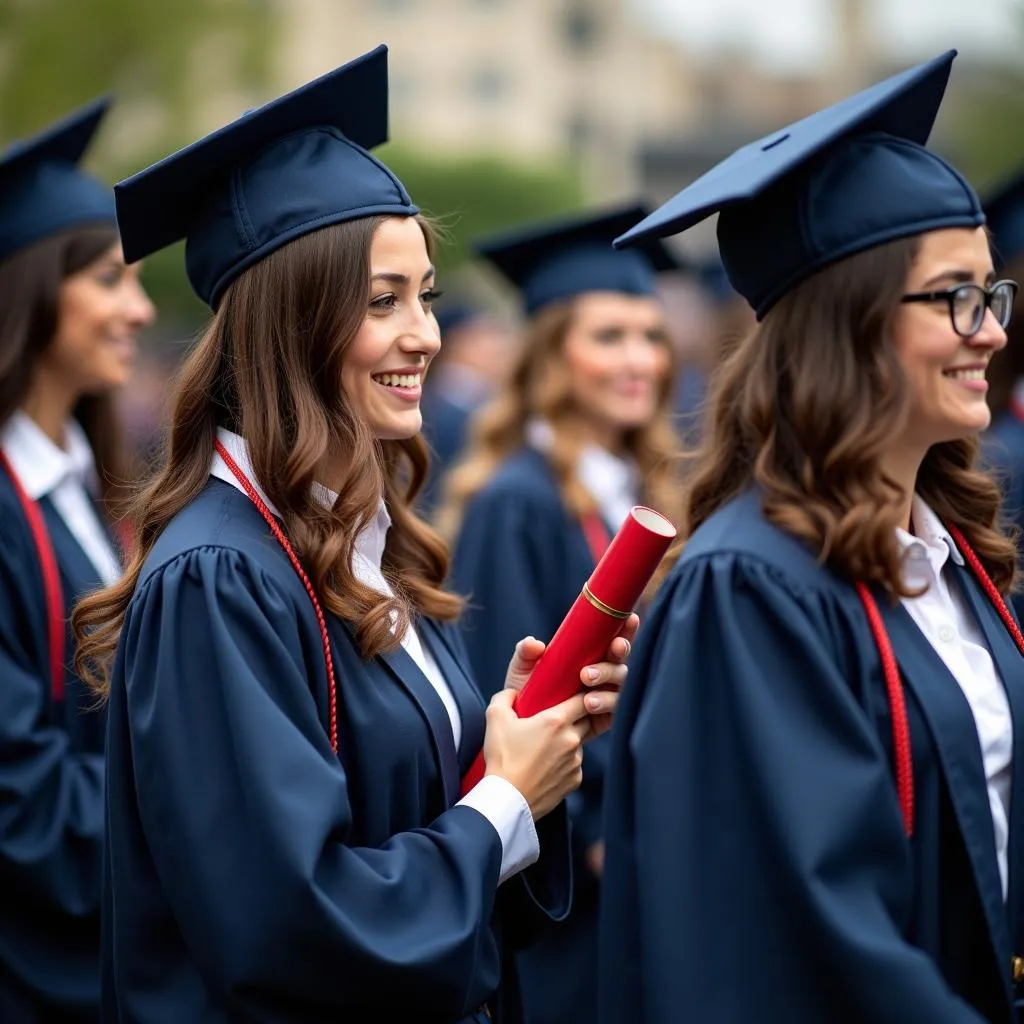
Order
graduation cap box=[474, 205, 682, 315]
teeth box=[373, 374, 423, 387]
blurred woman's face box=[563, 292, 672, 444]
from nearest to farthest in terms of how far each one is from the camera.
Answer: teeth box=[373, 374, 423, 387] → blurred woman's face box=[563, 292, 672, 444] → graduation cap box=[474, 205, 682, 315]

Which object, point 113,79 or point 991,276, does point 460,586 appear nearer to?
point 991,276

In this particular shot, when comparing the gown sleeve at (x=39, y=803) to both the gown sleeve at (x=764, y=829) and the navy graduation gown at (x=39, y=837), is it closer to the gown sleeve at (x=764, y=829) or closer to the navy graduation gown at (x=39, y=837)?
the navy graduation gown at (x=39, y=837)

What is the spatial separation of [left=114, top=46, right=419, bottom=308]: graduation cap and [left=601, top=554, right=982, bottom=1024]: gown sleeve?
910mm

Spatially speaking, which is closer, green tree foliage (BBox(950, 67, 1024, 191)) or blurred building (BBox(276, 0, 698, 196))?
green tree foliage (BBox(950, 67, 1024, 191))

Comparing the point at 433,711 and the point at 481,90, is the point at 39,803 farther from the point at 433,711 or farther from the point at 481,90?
the point at 481,90

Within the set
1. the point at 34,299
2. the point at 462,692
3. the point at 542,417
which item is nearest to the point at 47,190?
the point at 34,299

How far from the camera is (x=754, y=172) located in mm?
2260

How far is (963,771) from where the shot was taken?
223cm

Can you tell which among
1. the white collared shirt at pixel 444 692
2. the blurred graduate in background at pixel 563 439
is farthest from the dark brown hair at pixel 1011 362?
the white collared shirt at pixel 444 692

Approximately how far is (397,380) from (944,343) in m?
0.95

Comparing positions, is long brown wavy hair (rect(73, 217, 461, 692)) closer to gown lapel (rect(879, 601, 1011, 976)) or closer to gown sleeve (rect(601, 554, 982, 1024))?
gown sleeve (rect(601, 554, 982, 1024))

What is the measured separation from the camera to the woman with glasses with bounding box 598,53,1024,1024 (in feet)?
6.98

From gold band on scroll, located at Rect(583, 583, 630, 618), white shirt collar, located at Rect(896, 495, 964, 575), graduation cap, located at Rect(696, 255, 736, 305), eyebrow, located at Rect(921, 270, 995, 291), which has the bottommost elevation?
graduation cap, located at Rect(696, 255, 736, 305)

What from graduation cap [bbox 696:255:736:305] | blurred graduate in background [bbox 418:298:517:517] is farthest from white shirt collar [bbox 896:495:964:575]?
blurred graduate in background [bbox 418:298:517:517]
